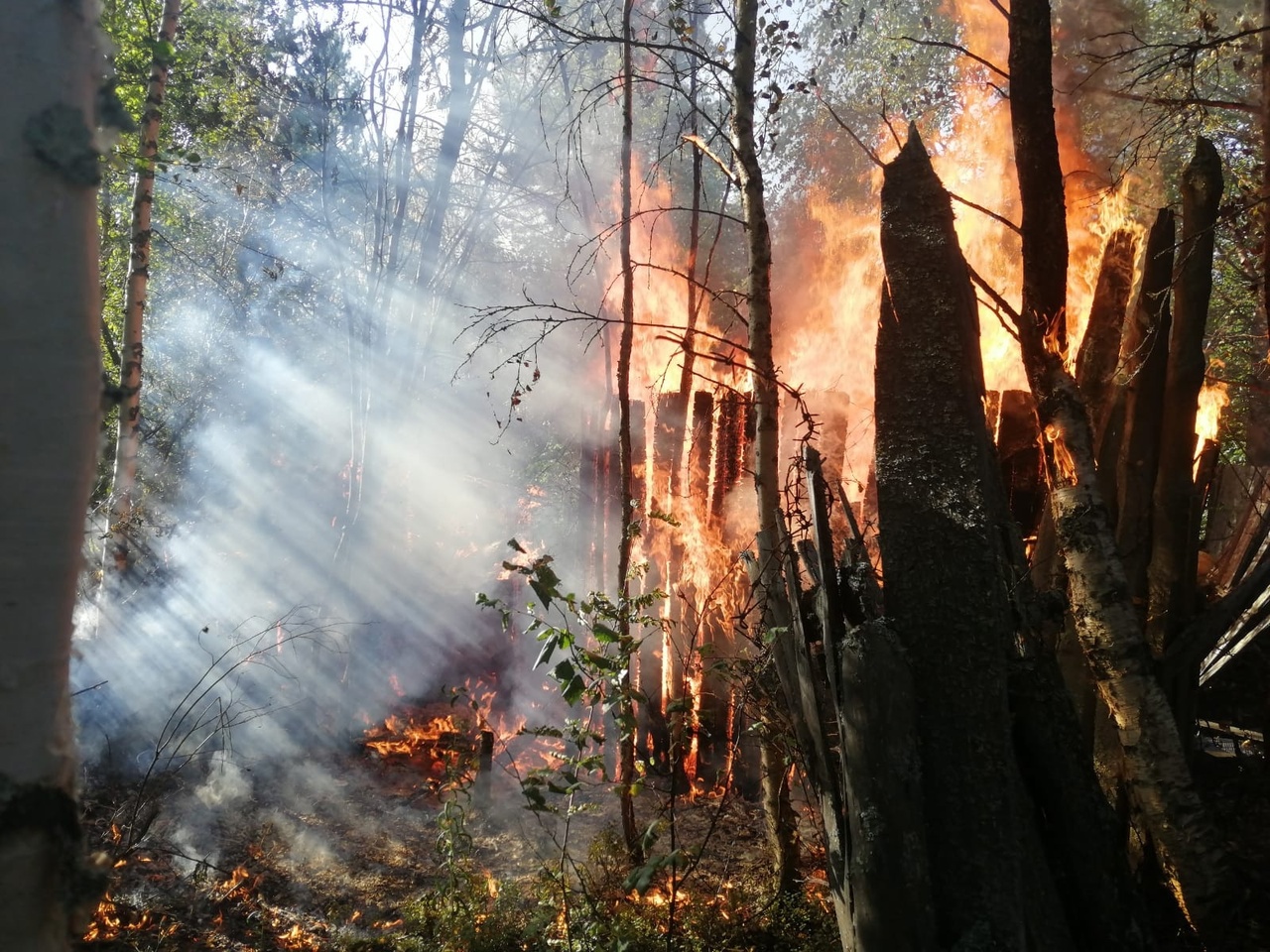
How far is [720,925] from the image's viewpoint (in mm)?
5102

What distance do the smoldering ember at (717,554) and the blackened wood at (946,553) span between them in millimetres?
19

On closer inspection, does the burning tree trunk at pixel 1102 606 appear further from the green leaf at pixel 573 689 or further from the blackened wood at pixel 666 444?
the blackened wood at pixel 666 444

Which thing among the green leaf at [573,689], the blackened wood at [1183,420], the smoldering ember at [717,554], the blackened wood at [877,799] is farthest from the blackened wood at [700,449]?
the blackened wood at [877,799]

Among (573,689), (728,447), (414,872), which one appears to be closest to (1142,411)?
(573,689)

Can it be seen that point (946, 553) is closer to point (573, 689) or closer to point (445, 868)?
point (573, 689)

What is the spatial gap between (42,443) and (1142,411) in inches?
246

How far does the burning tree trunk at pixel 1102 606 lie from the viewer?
4.16 m

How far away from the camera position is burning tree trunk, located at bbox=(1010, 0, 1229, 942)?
416 cm

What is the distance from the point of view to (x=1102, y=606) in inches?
181

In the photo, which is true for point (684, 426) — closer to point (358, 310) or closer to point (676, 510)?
point (676, 510)

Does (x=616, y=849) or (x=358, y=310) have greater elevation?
(x=358, y=310)

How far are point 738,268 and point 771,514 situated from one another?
17552 millimetres

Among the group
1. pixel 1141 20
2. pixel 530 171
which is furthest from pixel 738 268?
pixel 1141 20

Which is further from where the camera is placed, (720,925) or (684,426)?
(684,426)
